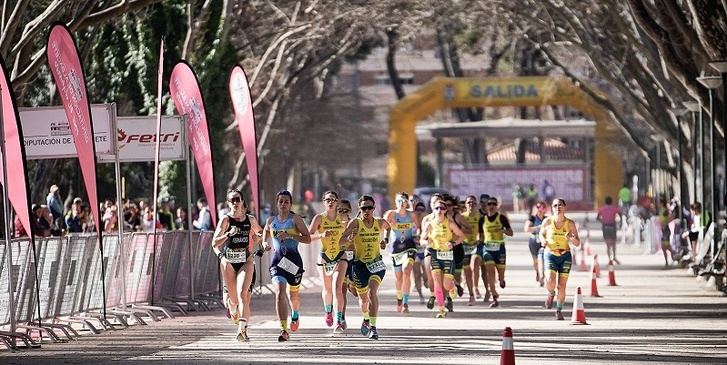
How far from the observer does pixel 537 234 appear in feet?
98.3

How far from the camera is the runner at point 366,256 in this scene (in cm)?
1944

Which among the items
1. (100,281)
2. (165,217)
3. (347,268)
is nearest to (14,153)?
(100,281)

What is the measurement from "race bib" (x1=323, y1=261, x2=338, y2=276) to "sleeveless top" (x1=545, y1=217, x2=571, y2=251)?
364 cm

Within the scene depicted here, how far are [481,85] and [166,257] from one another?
41.1 metres

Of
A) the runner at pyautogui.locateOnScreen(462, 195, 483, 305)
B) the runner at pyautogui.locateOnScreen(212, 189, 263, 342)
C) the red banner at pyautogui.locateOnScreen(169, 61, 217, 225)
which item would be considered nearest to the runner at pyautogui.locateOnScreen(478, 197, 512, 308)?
the runner at pyautogui.locateOnScreen(462, 195, 483, 305)

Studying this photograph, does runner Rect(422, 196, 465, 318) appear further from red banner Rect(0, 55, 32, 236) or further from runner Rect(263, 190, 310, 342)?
red banner Rect(0, 55, 32, 236)

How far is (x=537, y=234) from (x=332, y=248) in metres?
10.4

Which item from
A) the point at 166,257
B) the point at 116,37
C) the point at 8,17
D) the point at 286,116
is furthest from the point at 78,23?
the point at 286,116

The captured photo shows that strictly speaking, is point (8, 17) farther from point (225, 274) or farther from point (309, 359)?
point (309, 359)

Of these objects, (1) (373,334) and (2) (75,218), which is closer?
(1) (373,334)

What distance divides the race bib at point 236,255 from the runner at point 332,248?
91cm

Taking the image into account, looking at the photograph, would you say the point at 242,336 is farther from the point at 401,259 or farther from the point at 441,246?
the point at 401,259

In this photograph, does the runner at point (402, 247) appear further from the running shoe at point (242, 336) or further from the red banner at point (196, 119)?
the running shoe at point (242, 336)

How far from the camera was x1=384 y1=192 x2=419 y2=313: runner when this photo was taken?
23969 millimetres
